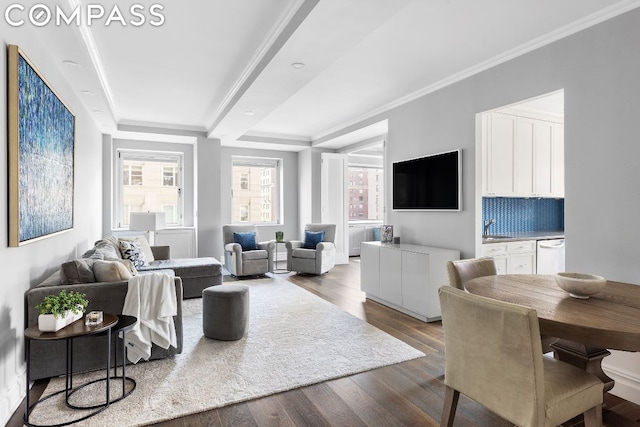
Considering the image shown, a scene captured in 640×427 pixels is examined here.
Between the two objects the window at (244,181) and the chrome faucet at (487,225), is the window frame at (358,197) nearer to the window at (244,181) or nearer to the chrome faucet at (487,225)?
the window at (244,181)

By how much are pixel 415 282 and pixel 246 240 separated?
332 cm

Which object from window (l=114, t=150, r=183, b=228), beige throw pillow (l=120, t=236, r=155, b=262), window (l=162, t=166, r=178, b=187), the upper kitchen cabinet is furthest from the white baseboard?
window (l=162, t=166, r=178, b=187)

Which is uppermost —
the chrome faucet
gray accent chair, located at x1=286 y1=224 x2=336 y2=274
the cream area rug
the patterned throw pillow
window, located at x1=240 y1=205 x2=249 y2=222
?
window, located at x1=240 y1=205 x2=249 y2=222

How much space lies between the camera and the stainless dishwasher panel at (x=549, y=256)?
4.14 m

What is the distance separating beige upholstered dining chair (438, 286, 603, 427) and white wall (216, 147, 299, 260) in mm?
6596

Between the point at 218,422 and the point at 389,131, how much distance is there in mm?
3980

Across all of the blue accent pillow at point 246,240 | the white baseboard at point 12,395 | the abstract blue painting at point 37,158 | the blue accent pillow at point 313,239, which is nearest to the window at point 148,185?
the blue accent pillow at point 246,240

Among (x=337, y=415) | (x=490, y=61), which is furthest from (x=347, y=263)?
(x=337, y=415)

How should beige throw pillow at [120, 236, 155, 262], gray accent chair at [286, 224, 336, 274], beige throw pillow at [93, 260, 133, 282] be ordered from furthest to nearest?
gray accent chair at [286, 224, 336, 274] < beige throw pillow at [120, 236, 155, 262] < beige throw pillow at [93, 260, 133, 282]

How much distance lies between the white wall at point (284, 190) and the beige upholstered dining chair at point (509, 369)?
6.60 metres

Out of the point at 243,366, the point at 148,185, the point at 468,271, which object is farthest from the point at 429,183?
the point at 148,185

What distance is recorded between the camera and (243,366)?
277cm

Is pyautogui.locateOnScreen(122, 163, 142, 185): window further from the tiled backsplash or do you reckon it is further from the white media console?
the tiled backsplash

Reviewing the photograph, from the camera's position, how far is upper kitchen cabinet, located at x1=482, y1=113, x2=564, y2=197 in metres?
3.98
